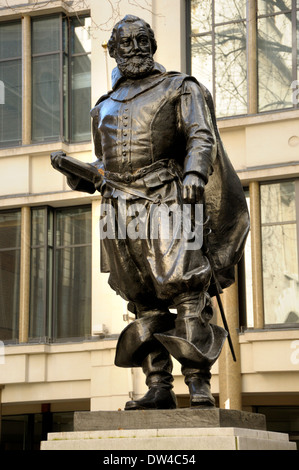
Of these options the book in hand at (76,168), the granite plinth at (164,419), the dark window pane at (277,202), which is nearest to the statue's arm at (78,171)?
the book in hand at (76,168)

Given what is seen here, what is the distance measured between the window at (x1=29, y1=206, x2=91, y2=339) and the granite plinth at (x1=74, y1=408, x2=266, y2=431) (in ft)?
48.9

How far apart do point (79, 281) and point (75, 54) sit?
15.9 ft

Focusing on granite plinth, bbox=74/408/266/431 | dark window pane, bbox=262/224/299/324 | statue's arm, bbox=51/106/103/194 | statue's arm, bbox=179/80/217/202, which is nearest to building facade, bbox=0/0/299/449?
dark window pane, bbox=262/224/299/324

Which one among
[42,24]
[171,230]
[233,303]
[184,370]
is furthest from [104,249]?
[42,24]

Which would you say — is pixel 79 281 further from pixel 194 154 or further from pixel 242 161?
pixel 194 154

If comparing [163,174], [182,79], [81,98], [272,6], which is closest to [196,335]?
[163,174]

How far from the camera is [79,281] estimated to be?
21.6m

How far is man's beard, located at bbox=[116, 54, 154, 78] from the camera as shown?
7.17m

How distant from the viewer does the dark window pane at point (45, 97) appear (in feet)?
72.2

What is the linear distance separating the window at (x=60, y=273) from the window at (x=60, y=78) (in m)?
1.75

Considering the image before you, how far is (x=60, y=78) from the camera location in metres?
22.0

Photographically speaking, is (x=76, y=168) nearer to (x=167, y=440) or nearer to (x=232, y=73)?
(x=167, y=440)

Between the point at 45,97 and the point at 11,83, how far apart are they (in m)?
0.84

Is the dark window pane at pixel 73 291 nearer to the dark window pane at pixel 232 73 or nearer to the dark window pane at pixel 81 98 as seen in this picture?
the dark window pane at pixel 81 98
